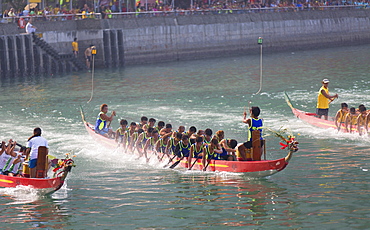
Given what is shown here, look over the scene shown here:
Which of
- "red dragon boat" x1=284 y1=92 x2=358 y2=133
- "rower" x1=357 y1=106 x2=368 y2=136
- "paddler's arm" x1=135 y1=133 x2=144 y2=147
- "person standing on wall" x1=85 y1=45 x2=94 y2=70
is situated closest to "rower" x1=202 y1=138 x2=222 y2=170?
"paddler's arm" x1=135 y1=133 x2=144 y2=147

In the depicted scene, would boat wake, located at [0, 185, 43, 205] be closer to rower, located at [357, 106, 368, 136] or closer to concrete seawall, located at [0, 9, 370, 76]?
rower, located at [357, 106, 368, 136]

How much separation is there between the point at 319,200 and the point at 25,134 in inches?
617

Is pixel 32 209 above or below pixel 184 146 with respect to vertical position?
below

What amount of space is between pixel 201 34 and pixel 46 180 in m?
43.5

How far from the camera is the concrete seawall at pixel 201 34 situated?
53.2 metres

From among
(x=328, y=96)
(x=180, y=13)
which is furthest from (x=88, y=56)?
(x=328, y=96)

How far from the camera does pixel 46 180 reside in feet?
60.4

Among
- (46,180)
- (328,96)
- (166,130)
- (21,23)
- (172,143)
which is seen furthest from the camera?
(21,23)

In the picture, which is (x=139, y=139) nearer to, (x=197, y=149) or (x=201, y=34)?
(x=197, y=149)

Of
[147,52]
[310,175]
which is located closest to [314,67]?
[147,52]

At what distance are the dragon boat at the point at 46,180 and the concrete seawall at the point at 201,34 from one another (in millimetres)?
30675

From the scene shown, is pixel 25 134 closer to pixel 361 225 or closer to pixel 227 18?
pixel 361 225

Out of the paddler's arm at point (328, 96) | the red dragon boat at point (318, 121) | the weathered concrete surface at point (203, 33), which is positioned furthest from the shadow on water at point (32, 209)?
the weathered concrete surface at point (203, 33)

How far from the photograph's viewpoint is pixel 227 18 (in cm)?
6262
